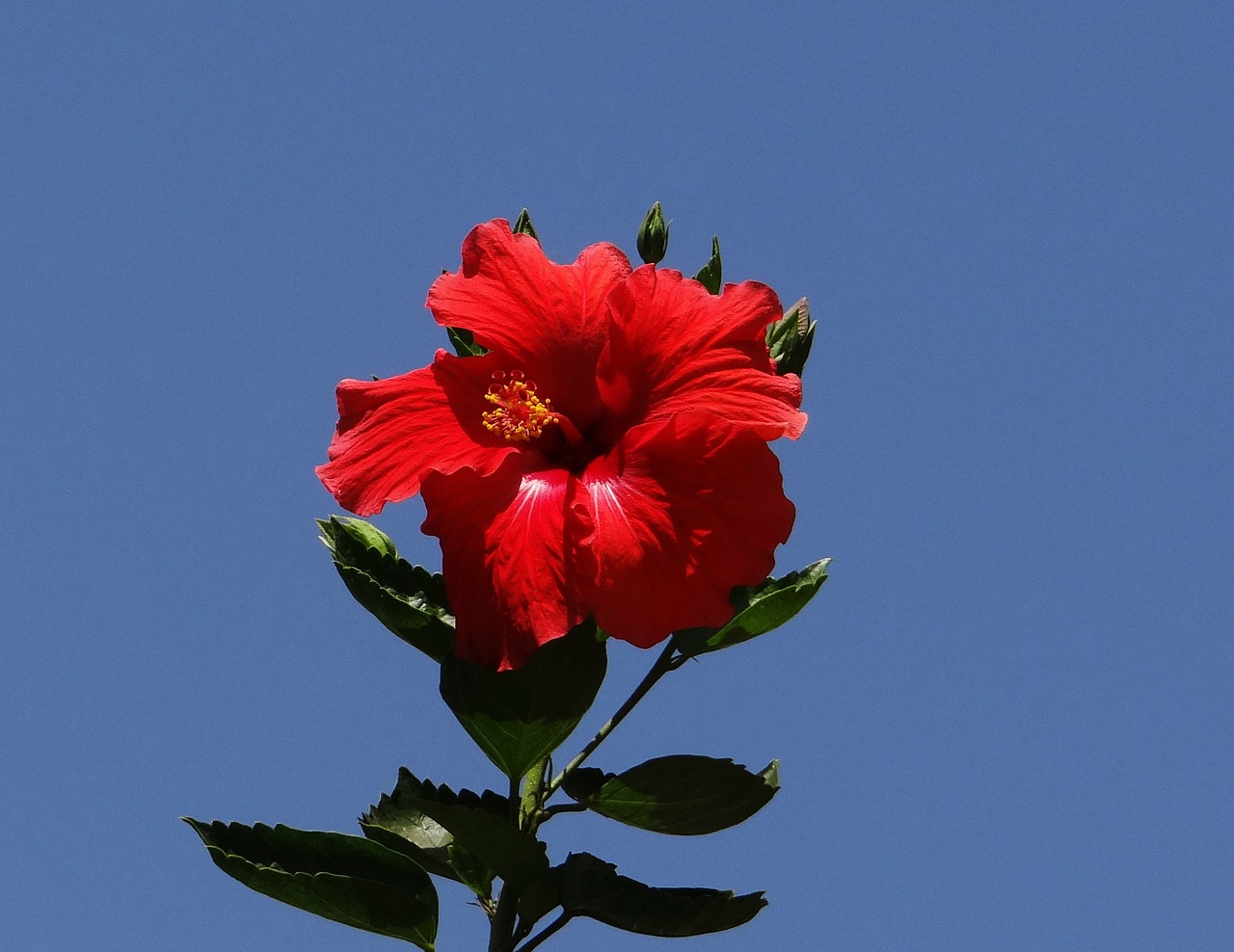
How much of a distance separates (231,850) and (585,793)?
0.46 m

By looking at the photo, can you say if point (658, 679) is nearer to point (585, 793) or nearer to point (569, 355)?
point (585, 793)

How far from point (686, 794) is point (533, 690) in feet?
0.86

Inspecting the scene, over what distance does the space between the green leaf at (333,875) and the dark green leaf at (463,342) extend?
2.22 feet

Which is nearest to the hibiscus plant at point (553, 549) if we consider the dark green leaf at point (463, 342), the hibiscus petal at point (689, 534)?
the hibiscus petal at point (689, 534)

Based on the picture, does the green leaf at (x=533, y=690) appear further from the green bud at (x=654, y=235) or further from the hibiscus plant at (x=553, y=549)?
the green bud at (x=654, y=235)

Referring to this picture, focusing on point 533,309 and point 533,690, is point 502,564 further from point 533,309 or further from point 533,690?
point 533,309

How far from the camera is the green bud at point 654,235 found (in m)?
2.00

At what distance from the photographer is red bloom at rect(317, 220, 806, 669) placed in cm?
160

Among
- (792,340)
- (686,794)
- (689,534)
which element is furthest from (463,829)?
(792,340)

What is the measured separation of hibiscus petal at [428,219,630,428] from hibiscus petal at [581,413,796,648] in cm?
18

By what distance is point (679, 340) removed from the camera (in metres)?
1.75

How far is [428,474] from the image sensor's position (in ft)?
5.32

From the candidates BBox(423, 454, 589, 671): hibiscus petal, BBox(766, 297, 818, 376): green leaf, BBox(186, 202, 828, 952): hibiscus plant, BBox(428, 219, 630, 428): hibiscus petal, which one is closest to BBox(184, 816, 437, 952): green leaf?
BBox(186, 202, 828, 952): hibiscus plant

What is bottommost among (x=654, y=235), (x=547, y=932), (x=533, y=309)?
(x=547, y=932)
